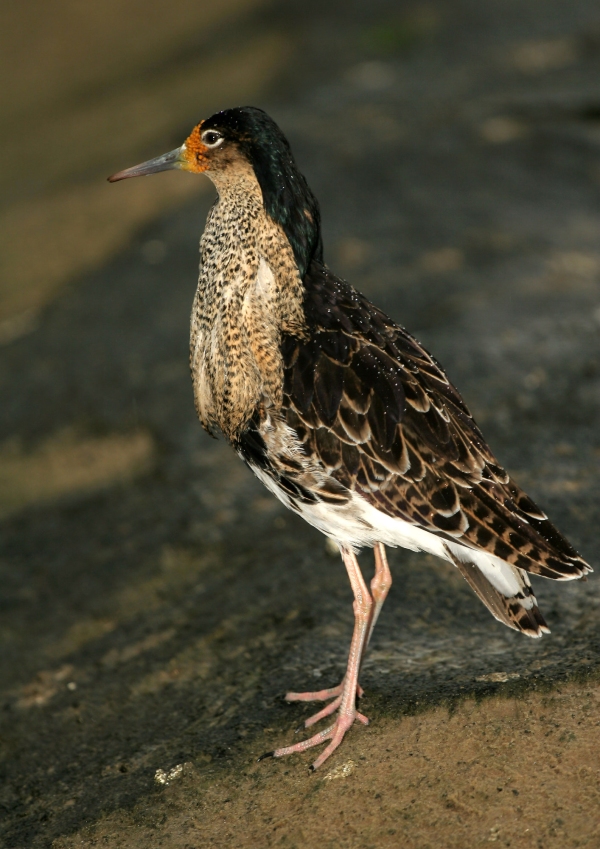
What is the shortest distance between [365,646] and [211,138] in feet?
11.2

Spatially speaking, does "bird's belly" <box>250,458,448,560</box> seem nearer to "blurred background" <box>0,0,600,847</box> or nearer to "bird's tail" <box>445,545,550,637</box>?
"bird's tail" <box>445,545,550,637</box>

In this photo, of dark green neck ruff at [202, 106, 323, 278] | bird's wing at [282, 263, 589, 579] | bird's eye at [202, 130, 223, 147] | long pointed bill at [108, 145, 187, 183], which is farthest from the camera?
long pointed bill at [108, 145, 187, 183]

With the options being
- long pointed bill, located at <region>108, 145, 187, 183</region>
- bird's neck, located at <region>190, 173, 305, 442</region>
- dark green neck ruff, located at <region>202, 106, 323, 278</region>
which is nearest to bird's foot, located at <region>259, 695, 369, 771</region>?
bird's neck, located at <region>190, 173, 305, 442</region>

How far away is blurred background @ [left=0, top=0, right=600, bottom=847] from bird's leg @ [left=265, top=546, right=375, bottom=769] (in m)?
0.28

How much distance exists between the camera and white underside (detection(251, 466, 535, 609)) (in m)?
5.71

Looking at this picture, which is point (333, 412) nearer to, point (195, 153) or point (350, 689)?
point (350, 689)

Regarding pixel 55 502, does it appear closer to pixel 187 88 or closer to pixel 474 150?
pixel 474 150

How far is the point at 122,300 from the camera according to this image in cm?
1191

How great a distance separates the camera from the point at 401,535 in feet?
18.9

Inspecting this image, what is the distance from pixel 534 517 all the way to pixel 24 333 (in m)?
8.09

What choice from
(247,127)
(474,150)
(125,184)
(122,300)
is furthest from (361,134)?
(247,127)

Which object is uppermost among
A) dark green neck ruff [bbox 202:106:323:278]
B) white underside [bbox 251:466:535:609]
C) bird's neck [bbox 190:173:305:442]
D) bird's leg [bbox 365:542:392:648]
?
dark green neck ruff [bbox 202:106:323:278]

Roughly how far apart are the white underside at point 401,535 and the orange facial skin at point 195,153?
2.32m

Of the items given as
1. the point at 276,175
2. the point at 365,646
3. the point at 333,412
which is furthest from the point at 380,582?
the point at 276,175
